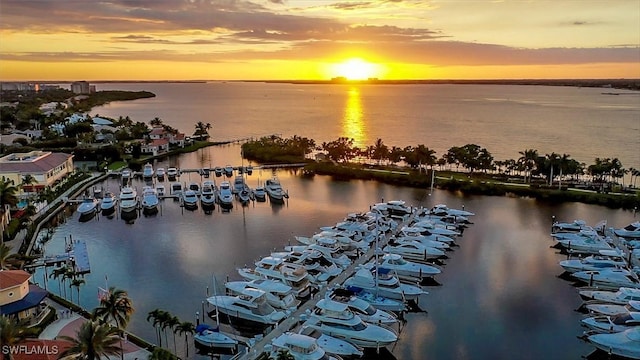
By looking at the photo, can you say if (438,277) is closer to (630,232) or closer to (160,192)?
(630,232)

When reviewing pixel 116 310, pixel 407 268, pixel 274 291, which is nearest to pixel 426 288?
pixel 407 268

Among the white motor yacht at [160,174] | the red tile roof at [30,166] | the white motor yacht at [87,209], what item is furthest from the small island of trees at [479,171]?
the red tile roof at [30,166]

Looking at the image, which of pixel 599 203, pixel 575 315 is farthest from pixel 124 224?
pixel 599 203

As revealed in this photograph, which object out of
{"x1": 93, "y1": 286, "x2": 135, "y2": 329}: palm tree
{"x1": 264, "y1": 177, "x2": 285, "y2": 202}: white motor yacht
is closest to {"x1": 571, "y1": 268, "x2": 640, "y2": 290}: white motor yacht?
{"x1": 93, "y1": 286, "x2": 135, "y2": 329}: palm tree

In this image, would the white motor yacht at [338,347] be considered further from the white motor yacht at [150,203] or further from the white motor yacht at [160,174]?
the white motor yacht at [160,174]

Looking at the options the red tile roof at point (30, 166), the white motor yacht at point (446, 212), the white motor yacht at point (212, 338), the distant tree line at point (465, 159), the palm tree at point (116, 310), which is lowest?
the white motor yacht at point (212, 338)

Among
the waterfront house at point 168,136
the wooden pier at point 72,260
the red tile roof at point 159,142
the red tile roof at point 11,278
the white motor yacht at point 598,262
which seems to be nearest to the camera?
the red tile roof at point 11,278

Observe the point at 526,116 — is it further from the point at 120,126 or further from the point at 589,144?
the point at 120,126

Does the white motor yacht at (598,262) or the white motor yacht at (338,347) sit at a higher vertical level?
the white motor yacht at (598,262)
